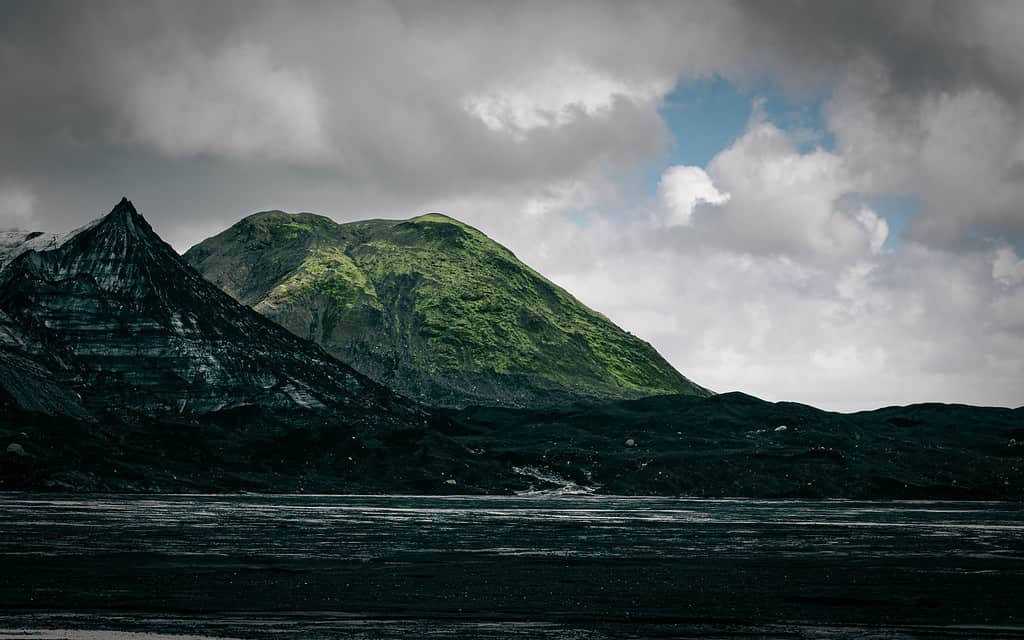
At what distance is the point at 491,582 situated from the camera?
55.4 m

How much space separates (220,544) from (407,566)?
1958 centimetres

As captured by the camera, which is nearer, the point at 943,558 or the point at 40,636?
the point at 40,636

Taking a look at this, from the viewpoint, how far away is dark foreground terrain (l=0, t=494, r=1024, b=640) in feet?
131

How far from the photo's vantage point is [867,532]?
109938mm

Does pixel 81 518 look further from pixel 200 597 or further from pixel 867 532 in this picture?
pixel 867 532

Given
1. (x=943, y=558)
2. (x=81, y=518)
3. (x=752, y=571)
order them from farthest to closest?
(x=81, y=518) → (x=943, y=558) → (x=752, y=571)

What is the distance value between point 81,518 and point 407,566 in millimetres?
56426

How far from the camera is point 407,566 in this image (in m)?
63.5

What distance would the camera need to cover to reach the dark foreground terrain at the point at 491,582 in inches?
1570

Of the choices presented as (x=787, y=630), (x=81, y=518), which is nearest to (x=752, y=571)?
(x=787, y=630)

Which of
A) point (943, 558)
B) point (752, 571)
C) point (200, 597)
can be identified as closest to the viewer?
point (200, 597)

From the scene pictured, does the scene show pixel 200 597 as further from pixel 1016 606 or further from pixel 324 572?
pixel 1016 606

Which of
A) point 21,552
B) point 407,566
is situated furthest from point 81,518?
point 407,566

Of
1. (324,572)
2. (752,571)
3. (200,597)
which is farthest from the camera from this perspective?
(752,571)
